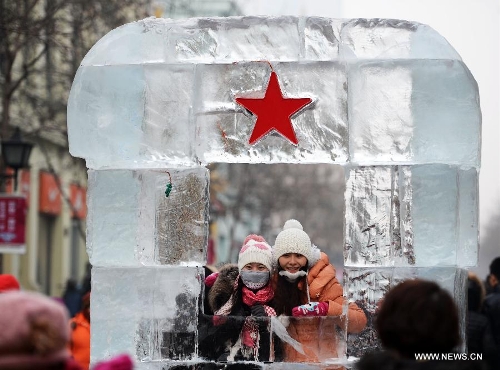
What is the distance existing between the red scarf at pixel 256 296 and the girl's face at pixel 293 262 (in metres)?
0.18

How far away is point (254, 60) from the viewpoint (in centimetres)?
651

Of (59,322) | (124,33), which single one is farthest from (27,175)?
(59,322)

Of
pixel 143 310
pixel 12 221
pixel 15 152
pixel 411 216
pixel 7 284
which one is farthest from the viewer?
pixel 15 152

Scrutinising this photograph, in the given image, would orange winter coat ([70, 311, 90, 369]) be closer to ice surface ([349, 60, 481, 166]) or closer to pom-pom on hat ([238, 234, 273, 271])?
pom-pom on hat ([238, 234, 273, 271])

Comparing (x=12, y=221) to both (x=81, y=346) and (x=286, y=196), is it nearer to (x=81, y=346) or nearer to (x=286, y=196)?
(x=81, y=346)

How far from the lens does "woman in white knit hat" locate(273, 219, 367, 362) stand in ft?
20.9

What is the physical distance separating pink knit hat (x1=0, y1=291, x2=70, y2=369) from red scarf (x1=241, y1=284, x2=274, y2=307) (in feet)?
10.0

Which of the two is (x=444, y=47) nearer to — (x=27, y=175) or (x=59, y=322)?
(x=59, y=322)

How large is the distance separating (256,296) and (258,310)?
0.12 metres

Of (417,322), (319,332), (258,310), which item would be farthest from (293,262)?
(417,322)

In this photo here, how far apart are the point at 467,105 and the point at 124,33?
2.10 metres

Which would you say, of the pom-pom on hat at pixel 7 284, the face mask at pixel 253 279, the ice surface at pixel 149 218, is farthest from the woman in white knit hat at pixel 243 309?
the pom-pom on hat at pixel 7 284

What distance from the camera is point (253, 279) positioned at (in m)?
6.60

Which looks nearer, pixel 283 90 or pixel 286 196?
pixel 283 90
